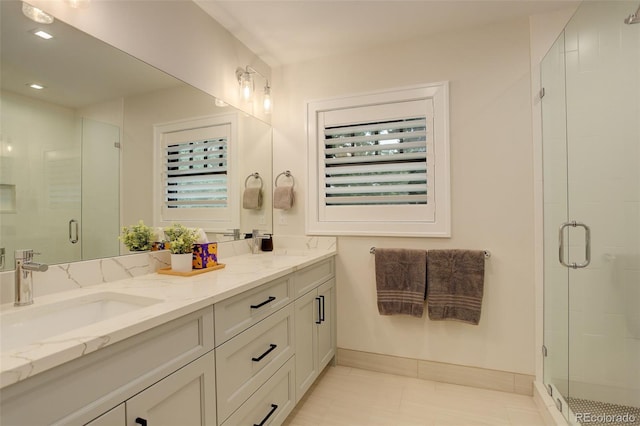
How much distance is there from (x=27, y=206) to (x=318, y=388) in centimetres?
189

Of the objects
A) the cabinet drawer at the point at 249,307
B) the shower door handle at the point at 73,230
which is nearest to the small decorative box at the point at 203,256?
the cabinet drawer at the point at 249,307

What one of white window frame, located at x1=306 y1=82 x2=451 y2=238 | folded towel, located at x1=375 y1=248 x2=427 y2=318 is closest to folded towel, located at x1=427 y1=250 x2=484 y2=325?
folded towel, located at x1=375 y1=248 x2=427 y2=318

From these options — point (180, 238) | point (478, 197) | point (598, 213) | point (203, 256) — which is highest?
point (478, 197)

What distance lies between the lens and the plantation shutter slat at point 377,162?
7.47ft

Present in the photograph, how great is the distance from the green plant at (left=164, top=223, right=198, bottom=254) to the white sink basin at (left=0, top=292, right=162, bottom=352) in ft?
1.29

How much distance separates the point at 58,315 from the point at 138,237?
1.74 feet

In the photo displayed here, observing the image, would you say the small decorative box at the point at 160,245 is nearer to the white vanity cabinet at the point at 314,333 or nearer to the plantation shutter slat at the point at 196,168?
the plantation shutter slat at the point at 196,168

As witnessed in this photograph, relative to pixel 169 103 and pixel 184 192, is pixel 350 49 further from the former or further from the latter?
pixel 184 192

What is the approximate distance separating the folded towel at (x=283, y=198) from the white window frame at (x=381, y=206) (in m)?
0.15

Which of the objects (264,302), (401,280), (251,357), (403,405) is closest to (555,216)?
(401,280)

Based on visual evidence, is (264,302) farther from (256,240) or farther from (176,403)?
(256,240)

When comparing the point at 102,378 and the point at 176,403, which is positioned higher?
the point at 102,378

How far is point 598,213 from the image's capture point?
1.65m

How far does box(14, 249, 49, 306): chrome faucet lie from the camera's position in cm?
104
